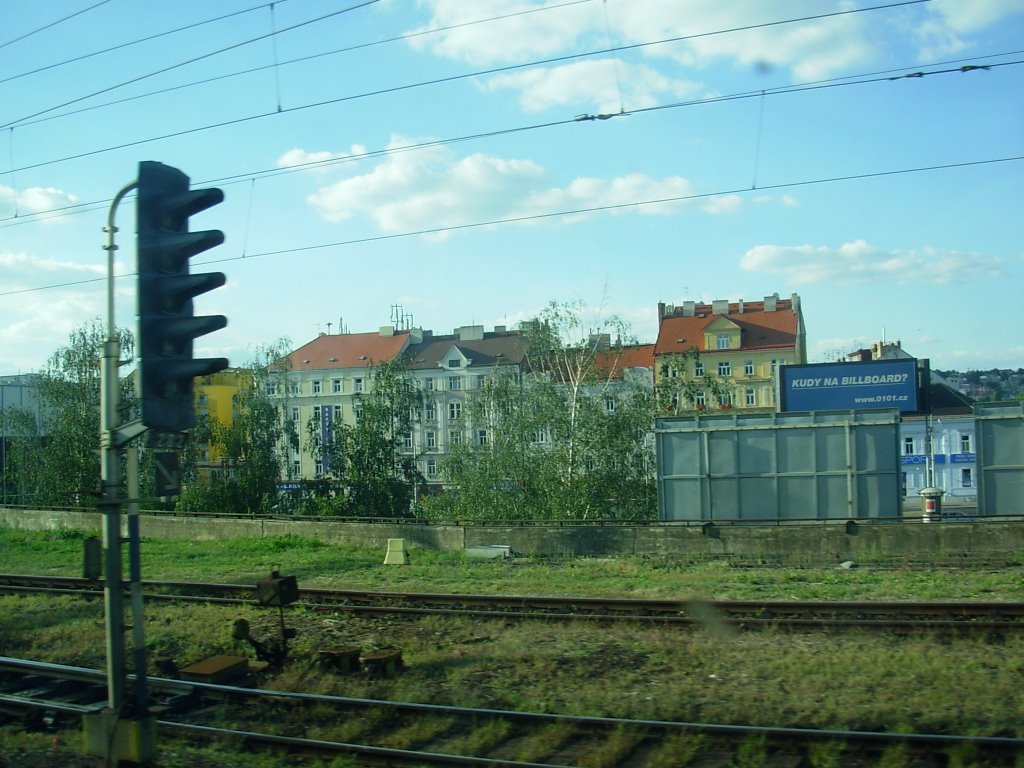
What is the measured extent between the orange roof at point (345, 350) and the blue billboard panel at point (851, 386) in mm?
48888

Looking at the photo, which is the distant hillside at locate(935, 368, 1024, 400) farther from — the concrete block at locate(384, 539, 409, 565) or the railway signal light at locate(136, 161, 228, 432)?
the railway signal light at locate(136, 161, 228, 432)

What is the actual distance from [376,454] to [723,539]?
26.0 metres

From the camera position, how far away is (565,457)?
105 ft

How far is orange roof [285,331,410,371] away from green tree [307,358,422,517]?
25.9 meters

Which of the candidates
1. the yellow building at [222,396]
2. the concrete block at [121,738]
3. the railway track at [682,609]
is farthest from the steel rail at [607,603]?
the yellow building at [222,396]

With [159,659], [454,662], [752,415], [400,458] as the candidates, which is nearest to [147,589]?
[159,659]

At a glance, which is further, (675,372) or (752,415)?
(675,372)

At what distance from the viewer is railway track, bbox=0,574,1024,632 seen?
9.82 meters

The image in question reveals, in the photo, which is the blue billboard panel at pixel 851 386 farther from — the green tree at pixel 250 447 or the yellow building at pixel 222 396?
the yellow building at pixel 222 396

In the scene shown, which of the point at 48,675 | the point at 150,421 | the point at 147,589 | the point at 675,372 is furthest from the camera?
the point at 675,372

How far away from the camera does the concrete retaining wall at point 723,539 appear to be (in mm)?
16016

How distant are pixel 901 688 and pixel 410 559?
11377 mm

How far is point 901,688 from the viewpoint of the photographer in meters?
7.50

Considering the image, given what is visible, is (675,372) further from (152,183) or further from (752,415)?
(152,183)
